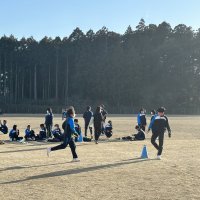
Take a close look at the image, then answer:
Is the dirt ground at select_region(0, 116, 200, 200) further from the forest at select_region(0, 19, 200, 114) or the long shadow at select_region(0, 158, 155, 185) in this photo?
the forest at select_region(0, 19, 200, 114)

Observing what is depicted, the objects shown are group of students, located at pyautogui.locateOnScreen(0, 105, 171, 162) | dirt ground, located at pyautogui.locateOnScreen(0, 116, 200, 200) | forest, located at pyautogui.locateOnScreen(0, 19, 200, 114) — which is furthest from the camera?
forest, located at pyautogui.locateOnScreen(0, 19, 200, 114)

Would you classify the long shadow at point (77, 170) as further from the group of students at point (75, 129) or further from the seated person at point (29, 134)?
the seated person at point (29, 134)

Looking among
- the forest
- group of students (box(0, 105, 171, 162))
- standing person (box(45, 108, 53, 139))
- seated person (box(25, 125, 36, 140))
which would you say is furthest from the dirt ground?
the forest

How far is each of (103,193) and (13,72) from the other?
273 ft

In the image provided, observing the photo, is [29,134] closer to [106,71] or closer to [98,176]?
[98,176]

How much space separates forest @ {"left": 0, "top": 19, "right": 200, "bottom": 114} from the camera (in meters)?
76.0

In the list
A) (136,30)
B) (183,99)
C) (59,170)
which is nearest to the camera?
(59,170)

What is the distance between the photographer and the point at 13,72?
8950 cm

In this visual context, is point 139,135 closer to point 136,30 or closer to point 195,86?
point 195,86

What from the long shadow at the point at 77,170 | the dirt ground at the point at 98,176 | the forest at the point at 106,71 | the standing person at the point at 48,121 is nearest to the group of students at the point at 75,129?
the standing person at the point at 48,121

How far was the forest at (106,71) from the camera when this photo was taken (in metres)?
76.0

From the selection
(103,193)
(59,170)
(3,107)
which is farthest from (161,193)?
(3,107)

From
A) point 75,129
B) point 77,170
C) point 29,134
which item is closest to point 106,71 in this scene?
point 29,134

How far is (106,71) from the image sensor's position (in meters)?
78.9
